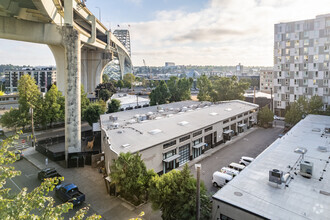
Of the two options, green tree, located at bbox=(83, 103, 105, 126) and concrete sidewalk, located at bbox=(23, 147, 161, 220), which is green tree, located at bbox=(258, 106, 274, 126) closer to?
green tree, located at bbox=(83, 103, 105, 126)

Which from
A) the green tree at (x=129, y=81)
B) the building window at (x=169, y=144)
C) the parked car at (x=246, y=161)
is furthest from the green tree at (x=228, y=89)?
the green tree at (x=129, y=81)

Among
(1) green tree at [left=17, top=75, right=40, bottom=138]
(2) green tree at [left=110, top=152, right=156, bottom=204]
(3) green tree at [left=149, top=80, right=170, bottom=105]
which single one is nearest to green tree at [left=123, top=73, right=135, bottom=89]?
(3) green tree at [left=149, top=80, right=170, bottom=105]

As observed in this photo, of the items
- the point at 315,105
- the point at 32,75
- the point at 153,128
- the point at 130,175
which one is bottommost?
the point at 130,175

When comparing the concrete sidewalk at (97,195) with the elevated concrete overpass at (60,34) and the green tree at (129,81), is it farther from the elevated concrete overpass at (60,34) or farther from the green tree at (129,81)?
the green tree at (129,81)

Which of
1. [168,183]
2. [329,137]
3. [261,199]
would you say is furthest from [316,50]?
[168,183]

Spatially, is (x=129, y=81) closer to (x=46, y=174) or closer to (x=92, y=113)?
(x=92, y=113)

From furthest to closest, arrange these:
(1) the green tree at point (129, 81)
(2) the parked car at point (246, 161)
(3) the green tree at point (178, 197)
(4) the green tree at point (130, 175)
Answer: (1) the green tree at point (129, 81) → (2) the parked car at point (246, 161) → (4) the green tree at point (130, 175) → (3) the green tree at point (178, 197)

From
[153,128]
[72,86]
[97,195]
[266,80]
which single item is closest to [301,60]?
[153,128]
